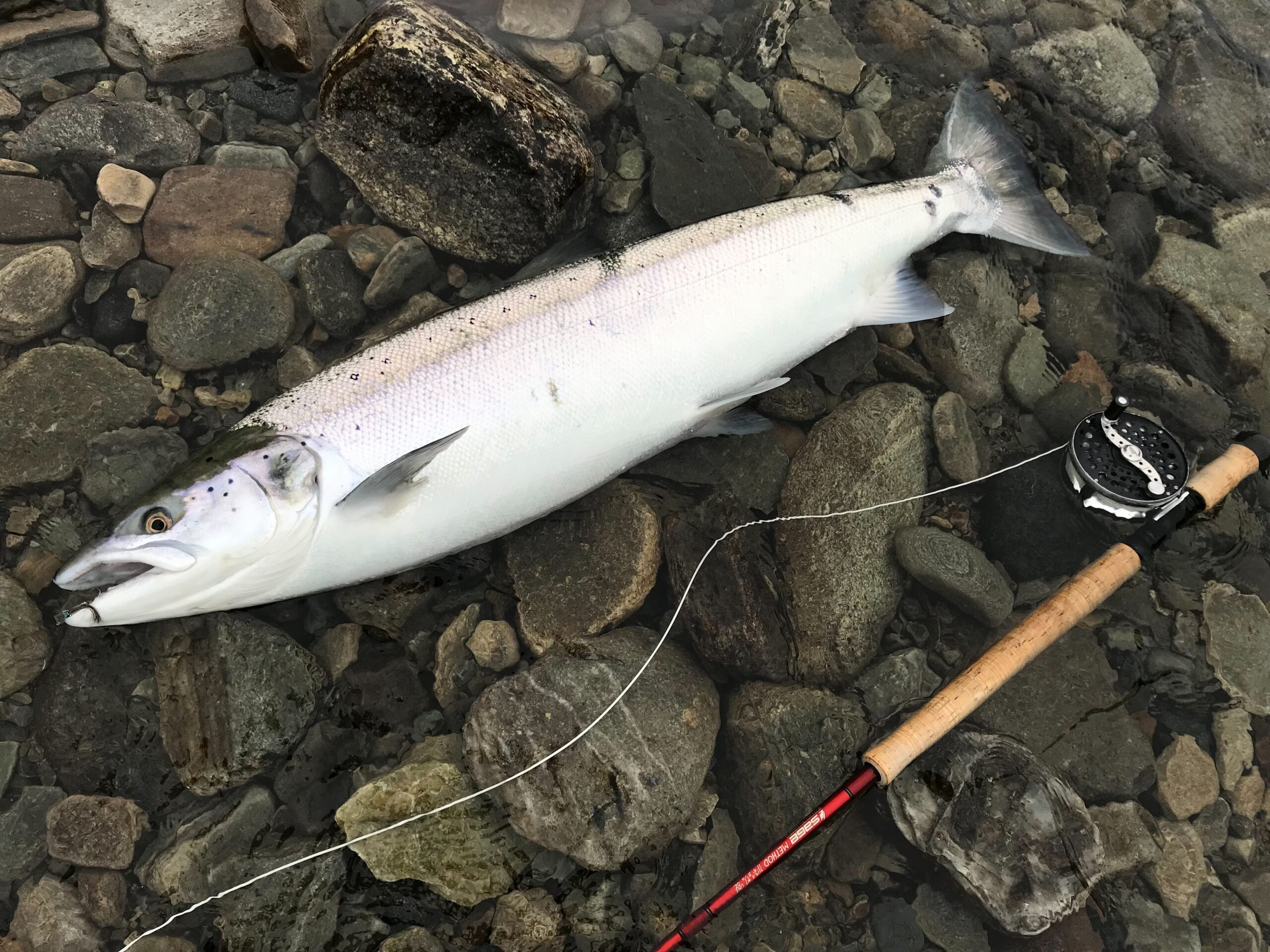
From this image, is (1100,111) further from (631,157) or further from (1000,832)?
(1000,832)

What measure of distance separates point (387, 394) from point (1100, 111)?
4.77 m

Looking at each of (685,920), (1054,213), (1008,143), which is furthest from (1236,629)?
(685,920)

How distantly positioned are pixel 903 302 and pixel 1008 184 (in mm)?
1036

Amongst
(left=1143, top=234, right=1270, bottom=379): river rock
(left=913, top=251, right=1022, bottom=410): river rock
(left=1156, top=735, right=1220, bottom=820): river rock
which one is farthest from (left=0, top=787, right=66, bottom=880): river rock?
(left=1143, top=234, right=1270, bottom=379): river rock

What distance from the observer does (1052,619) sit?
122 inches

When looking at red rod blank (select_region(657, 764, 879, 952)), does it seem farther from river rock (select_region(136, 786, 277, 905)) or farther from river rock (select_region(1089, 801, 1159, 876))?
river rock (select_region(136, 786, 277, 905))

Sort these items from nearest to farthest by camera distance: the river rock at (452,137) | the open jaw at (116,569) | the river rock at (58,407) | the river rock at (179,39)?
the open jaw at (116,569), the river rock at (58,407), the river rock at (452,137), the river rock at (179,39)

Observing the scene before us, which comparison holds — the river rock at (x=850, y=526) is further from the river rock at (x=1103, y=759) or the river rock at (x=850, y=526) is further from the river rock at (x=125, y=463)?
the river rock at (x=125, y=463)

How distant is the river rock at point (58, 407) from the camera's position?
323cm

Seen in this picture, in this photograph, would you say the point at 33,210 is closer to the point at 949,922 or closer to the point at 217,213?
the point at 217,213

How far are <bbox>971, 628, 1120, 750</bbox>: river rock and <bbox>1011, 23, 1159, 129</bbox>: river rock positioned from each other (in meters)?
3.38

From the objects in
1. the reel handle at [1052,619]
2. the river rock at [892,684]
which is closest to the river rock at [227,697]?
the reel handle at [1052,619]

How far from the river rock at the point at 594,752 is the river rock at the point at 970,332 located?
228 centimetres

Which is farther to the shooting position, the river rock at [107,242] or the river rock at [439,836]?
the river rock at [107,242]
